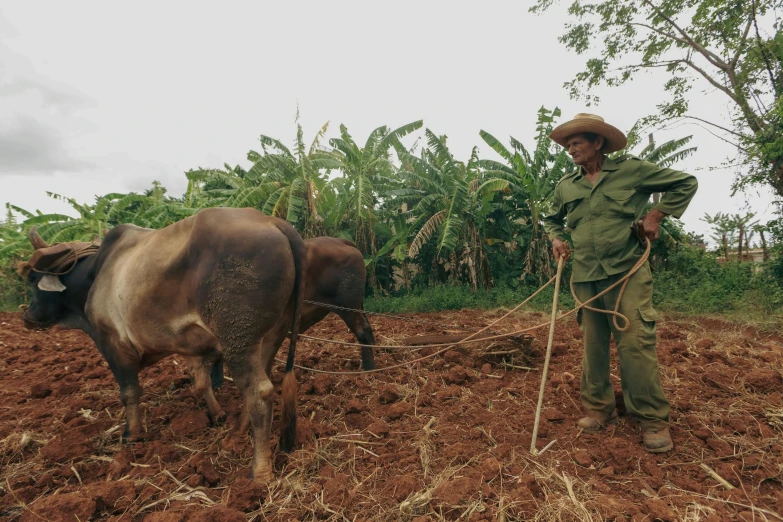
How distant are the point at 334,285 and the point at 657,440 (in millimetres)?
2925

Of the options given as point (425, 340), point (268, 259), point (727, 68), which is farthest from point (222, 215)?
point (727, 68)

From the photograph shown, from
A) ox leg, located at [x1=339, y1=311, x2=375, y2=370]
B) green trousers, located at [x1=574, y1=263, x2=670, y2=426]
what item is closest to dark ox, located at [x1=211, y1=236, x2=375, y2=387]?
ox leg, located at [x1=339, y1=311, x2=375, y2=370]

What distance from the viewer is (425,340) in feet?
15.1

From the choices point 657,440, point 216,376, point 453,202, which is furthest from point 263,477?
point 453,202

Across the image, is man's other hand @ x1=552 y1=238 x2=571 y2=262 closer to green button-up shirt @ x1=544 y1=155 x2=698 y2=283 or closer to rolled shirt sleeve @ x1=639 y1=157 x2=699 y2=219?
green button-up shirt @ x1=544 y1=155 x2=698 y2=283

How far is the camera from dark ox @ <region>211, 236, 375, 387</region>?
13.8ft

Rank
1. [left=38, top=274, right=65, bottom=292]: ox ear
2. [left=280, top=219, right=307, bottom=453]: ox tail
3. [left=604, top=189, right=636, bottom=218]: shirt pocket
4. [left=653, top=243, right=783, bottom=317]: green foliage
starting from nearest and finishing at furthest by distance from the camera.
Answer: [left=280, top=219, right=307, bottom=453]: ox tail < [left=604, top=189, right=636, bottom=218]: shirt pocket < [left=38, top=274, right=65, bottom=292]: ox ear < [left=653, top=243, right=783, bottom=317]: green foliage

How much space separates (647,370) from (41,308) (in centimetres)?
476

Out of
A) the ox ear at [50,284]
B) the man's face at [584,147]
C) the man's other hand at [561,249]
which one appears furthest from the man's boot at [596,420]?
the ox ear at [50,284]

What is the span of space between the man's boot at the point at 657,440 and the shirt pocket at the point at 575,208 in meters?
1.43

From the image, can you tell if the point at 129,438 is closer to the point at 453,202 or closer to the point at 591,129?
the point at 591,129

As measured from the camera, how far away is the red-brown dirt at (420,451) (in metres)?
2.13

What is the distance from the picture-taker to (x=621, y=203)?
2.84 m

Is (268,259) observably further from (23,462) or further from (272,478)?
(23,462)
